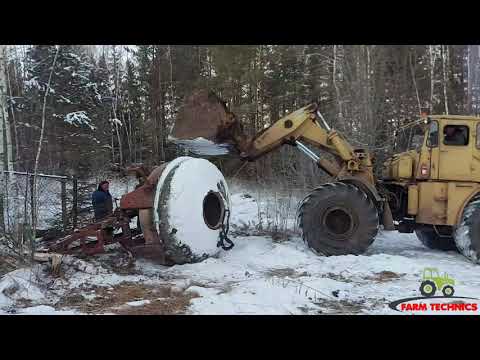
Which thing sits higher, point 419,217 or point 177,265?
point 419,217

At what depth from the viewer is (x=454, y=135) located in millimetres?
7598

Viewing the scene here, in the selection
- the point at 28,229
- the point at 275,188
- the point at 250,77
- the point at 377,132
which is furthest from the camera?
the point at 250,77

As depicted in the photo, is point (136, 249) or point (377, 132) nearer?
point (136, 249)

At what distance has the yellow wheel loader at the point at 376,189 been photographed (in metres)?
7.44

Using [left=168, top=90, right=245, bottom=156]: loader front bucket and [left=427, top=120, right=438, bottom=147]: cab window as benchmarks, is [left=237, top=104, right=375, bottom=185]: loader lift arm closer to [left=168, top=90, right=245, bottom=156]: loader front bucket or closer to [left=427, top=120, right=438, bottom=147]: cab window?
[left=168, top=90, right=245, bottom=156]: loader front bucket

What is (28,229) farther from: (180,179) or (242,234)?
(242,234)

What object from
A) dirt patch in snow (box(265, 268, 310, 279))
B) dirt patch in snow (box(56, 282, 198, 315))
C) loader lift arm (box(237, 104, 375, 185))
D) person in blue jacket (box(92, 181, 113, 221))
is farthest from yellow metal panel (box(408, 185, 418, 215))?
person in blue jacket (box(92, 181, 113, 221))

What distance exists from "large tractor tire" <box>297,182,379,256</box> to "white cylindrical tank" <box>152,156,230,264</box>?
1589 mm

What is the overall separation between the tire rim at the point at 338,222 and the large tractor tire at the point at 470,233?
1.80 meters

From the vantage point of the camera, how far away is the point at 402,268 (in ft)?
22.0

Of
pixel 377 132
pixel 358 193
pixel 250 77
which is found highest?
pixel 250 77

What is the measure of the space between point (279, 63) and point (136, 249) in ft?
45.2

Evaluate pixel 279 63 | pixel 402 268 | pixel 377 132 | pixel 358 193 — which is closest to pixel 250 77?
pixel 279 63

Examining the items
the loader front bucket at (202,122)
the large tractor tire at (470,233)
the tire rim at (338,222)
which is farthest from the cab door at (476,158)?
the loader front bucket at (202,122)
